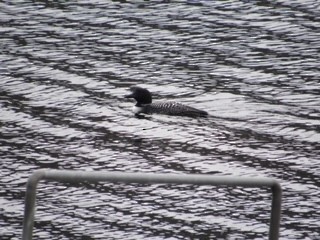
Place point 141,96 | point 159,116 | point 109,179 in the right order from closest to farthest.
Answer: point 109,179, point 159,116, point 141,96

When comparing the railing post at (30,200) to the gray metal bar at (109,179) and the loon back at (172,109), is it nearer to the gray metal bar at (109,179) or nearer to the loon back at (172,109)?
the gray metal bar at (109,179)

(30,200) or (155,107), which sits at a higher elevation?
(30,200)

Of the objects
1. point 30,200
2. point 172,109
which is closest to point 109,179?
point 30,200

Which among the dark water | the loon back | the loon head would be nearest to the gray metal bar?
the dark water

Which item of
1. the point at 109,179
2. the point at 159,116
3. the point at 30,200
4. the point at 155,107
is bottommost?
the point at 159,116

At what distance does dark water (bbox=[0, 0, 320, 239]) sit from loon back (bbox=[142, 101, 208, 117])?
0.09m

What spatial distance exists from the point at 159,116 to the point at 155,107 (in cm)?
12

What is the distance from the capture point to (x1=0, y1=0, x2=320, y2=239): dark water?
448 inches

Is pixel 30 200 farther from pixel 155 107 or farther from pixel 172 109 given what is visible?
pixel 155 107

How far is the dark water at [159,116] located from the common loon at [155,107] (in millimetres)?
98

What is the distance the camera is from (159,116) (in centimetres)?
1553

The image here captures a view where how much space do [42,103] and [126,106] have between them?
108cm

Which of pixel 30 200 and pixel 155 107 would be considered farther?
pixel 155 107

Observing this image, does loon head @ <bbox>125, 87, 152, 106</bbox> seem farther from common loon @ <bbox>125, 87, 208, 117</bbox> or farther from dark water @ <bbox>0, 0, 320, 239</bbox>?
dark water @ <bbox>0, 0, 320, 239</bbox>
